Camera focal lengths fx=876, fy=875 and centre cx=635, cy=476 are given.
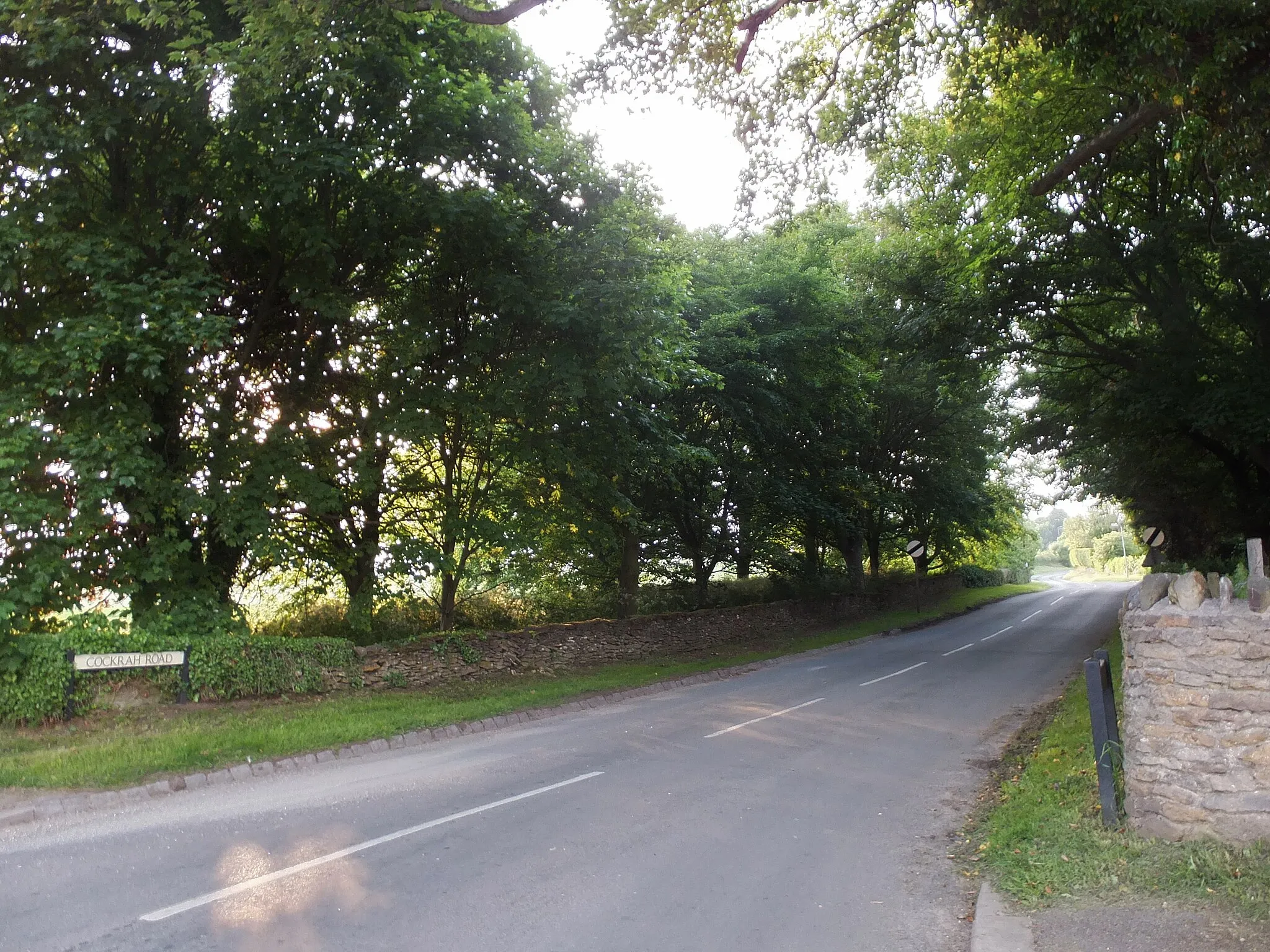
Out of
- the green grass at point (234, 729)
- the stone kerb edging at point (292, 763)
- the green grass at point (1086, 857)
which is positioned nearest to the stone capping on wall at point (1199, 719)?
the green grass at point (1086, 857)

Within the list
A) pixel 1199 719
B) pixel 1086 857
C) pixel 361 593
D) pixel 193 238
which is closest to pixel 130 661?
pixel 361 593

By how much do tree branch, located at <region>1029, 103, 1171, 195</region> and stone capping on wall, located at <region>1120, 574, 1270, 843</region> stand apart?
6.58m

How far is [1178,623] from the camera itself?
5727mm

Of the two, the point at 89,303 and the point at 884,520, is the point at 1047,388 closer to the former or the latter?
the point at 884,520

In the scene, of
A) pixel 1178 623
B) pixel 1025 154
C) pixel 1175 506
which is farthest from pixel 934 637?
pixel 1178 623

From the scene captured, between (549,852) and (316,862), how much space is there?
1.67 meters

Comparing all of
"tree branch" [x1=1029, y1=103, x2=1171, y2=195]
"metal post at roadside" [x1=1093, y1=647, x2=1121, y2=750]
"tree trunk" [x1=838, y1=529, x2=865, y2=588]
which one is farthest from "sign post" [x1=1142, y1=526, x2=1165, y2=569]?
"metal post at roadside" [x1=1093, y1=647, x2=1121, y2=750]

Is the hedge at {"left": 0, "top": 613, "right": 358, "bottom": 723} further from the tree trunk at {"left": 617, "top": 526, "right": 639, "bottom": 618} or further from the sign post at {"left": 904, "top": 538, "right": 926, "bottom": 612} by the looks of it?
the sign post at {"left": 904, "top": 538, "right": 926, "bottom": 612}

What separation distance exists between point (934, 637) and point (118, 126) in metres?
25.4

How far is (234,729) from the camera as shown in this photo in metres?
11.2

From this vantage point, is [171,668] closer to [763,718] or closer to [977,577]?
[763,718]

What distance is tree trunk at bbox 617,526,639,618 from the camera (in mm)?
24516

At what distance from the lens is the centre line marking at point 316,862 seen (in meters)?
5.37

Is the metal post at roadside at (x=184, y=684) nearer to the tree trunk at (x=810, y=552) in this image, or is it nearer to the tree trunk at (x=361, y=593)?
the tree trunk at (x=361, y=593)
